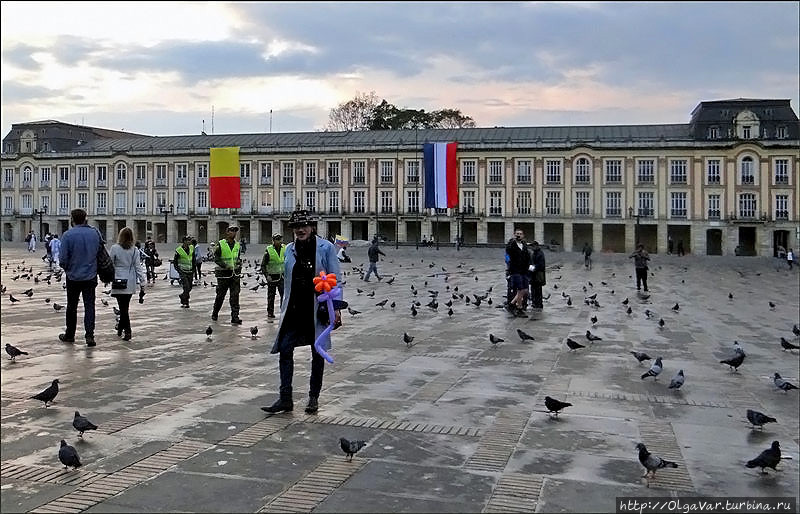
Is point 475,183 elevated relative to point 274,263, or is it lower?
elevated

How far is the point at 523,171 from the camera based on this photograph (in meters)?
73.5

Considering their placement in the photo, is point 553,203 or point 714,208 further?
point 553,203

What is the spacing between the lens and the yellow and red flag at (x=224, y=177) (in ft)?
178

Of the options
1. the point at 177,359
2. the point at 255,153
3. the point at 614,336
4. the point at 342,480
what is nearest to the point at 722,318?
the point at 614,336

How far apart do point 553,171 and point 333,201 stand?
23008 mm

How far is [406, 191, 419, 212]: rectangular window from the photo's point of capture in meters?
75.7

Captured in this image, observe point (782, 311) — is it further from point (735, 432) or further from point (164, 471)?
point (164, 471)

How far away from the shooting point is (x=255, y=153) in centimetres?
8106

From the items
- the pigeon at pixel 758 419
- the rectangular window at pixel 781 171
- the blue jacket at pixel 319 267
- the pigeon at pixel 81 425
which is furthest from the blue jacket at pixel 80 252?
the rectangular window at pixel 781 171

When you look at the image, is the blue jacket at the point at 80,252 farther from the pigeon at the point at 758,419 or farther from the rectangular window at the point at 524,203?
the rectangular window at the point at 524,203

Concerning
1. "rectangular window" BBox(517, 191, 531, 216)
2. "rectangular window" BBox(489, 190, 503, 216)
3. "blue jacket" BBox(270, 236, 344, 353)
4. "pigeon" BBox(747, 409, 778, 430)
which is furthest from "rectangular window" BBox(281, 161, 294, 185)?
"pigeon" BBox(747, 409, 778, 430)

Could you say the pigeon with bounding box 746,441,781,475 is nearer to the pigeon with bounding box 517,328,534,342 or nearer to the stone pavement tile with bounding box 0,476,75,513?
the stone pavement tile with bounding box 0,476,75,513

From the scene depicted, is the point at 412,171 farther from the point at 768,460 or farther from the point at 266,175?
the point at 768,460

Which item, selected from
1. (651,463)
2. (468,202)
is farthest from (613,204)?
(651,463)
